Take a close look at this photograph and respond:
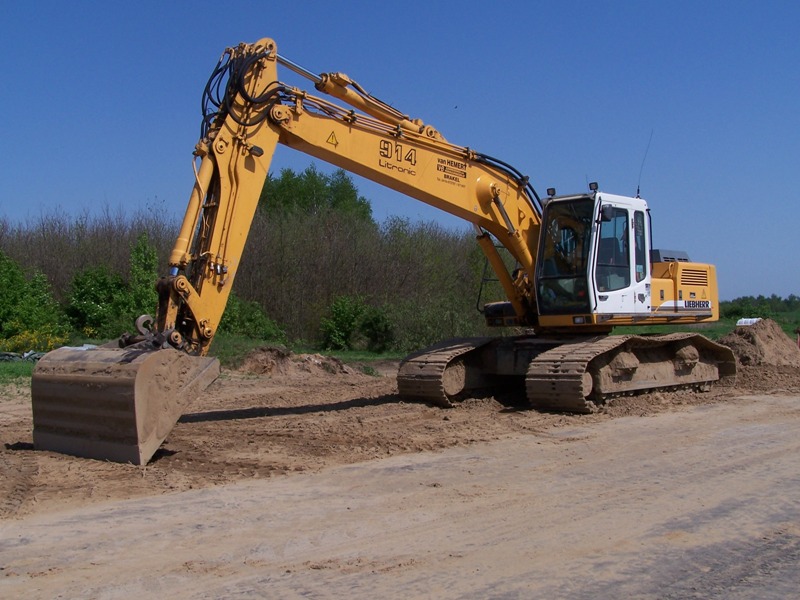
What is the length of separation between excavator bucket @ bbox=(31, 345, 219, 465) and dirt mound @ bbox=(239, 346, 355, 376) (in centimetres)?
952

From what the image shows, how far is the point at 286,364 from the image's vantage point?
18.4 m

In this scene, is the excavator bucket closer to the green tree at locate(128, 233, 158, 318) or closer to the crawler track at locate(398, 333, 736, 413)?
the crawler track at locate(398, 333, 736, 413)

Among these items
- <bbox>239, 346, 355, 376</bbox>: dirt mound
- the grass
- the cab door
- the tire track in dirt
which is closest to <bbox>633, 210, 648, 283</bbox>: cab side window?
the cab door

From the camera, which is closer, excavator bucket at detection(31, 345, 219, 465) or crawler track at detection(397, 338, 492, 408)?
excavator bucket at detection(31, 345, 219, 465)

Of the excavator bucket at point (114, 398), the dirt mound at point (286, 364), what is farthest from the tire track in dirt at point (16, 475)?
the dirt mound at point (286, 364)

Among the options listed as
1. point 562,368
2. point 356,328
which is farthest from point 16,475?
point 356,328

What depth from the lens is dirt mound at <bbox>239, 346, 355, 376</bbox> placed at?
18000 mm

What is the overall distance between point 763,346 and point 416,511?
1315 cm

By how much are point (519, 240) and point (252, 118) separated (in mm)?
4698

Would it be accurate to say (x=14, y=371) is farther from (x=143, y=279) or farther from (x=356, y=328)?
(x=356, y=328)

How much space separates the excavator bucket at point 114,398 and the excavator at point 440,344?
0.02 m

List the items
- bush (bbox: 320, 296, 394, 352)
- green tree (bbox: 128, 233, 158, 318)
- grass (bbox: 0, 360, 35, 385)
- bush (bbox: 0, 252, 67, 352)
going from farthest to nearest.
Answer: bush (bbox: 320, 296, 394, 352)
green tree (bbox: 128, 233, 158, 318)
bush (bbox: 0, 252, 67, 352)
grass (bbox: 0, 360, 35, 385)

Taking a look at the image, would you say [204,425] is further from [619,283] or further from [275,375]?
[275,375]

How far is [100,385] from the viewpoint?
25.6ft
